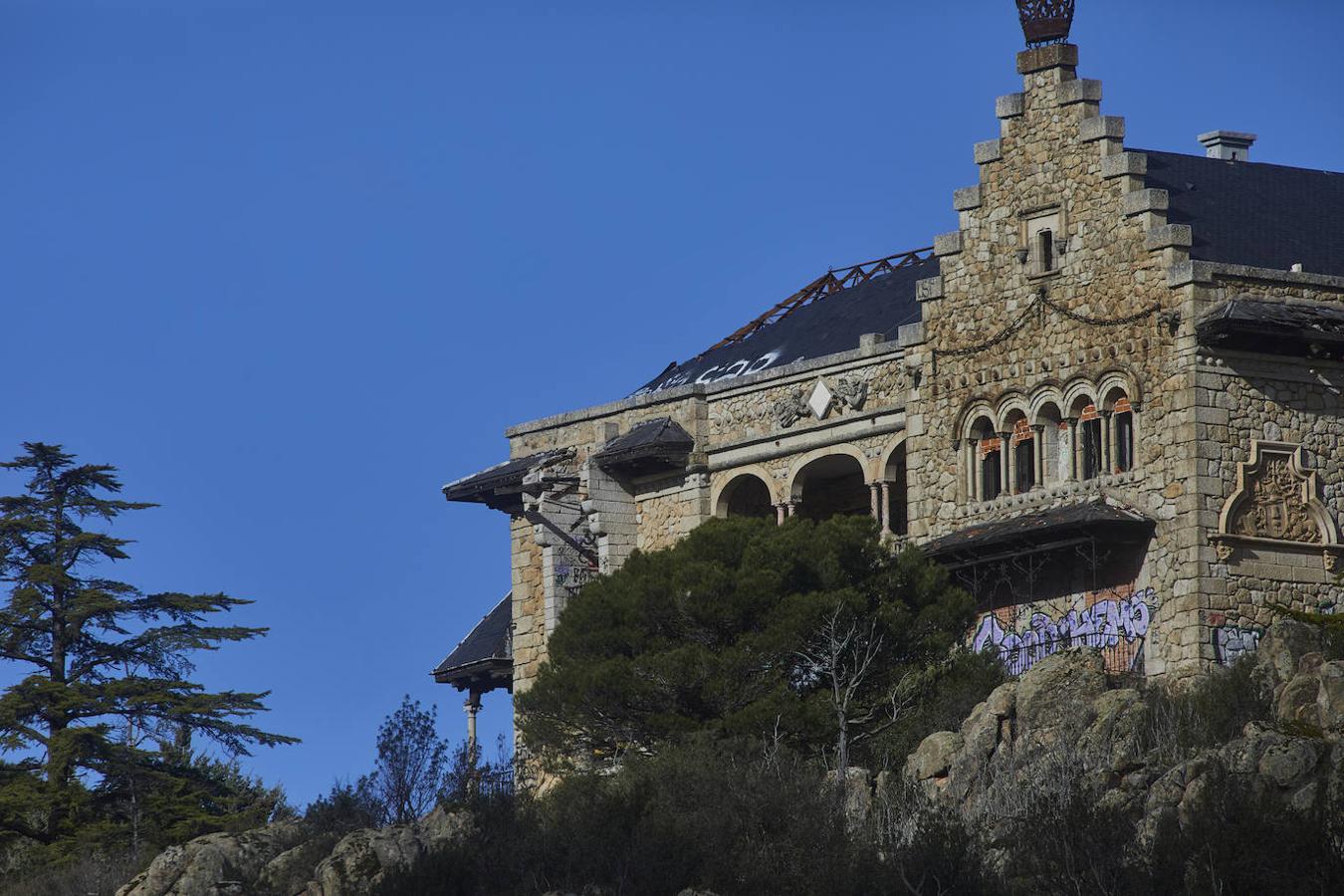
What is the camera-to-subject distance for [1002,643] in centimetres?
6631

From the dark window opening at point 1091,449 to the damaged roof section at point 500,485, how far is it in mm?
14881

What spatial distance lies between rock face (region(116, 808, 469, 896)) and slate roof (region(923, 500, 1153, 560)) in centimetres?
1226

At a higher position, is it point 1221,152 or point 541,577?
point 1221,152

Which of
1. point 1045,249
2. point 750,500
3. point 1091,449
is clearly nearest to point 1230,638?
point 1091,449

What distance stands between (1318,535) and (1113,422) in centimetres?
433

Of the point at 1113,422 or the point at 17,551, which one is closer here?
the point at 1113,422

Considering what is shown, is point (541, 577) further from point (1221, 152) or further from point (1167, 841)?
point (1167, 841)

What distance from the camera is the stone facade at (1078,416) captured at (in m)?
63.9

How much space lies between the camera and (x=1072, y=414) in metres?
66.3

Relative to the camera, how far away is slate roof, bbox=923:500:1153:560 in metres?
63.9

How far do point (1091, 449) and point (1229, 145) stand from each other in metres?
10.7

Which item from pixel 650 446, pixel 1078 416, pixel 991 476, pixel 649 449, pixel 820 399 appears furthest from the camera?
pixel 649 449

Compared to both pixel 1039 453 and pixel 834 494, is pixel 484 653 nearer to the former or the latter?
pixel 834 494

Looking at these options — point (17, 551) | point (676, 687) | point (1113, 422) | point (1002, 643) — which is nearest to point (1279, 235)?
point (1113, 422)
